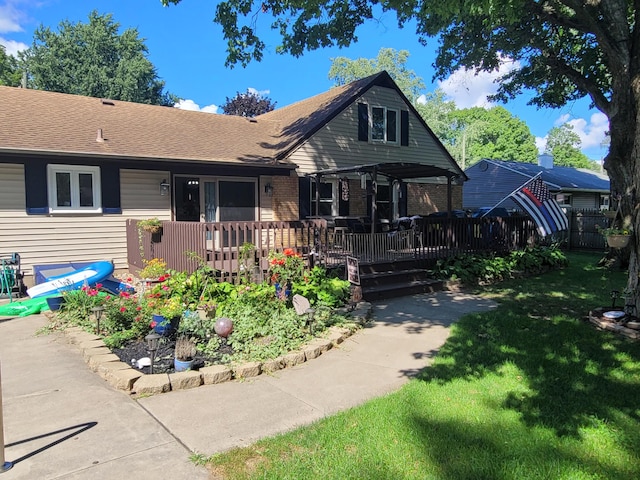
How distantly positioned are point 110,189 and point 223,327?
6.82m

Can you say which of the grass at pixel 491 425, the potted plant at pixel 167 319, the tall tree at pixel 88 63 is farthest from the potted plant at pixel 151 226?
the tall tree at pixel 88 63

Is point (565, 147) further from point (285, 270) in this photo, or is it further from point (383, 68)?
point (285, 270)

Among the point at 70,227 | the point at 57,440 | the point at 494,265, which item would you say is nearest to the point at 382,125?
the point at 494,265

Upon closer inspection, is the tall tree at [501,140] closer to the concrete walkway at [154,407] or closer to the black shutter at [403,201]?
the black shutter at [403,201]

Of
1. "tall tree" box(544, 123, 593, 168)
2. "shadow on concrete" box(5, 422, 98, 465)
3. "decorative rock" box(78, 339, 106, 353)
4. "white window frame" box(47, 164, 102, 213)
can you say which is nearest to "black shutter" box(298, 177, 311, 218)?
"white window frame" box(47, 164, 102, 213)

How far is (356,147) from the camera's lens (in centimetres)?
1474

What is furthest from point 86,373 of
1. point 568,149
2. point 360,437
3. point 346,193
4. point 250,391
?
point 568,149

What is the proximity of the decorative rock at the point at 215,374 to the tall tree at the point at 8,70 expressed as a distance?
118 ft

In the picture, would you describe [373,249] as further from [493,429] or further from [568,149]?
[568,149]

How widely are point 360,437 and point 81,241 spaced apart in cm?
928

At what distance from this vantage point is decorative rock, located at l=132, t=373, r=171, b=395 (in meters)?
4.15

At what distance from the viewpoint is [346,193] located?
13.9 meters

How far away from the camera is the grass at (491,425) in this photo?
2.92m

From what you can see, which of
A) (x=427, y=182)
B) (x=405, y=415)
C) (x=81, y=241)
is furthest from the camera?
(x=427, y=182)
